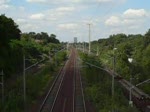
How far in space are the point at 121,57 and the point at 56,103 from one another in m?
37.6

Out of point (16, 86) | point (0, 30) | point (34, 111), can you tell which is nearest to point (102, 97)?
point (34, 111)

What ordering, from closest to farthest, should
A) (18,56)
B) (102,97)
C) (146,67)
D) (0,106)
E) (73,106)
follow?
(0,106) → (73,106) → (102,97) → (18,56) → (146,67)

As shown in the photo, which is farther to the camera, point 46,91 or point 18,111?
point 46,91

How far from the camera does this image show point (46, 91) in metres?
59.6

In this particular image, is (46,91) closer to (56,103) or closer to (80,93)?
(80,93)

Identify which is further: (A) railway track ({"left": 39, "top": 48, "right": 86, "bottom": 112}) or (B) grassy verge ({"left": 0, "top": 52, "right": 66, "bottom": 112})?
(A) railway track ({"left": 39, "top": 48, "right": 86, "bottom": 112})

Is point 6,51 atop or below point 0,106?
atop

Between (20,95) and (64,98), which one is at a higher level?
(20,95)

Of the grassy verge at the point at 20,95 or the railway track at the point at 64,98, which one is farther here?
the railway track at the point at 64,98

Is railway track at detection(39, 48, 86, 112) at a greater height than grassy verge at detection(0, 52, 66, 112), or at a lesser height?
lesser

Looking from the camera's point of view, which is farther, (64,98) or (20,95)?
(64,98)

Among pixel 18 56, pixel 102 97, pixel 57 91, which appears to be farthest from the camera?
pixel 18 56

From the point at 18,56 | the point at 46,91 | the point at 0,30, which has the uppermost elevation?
the point at 0,30

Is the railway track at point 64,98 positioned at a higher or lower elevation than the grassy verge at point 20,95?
lower
